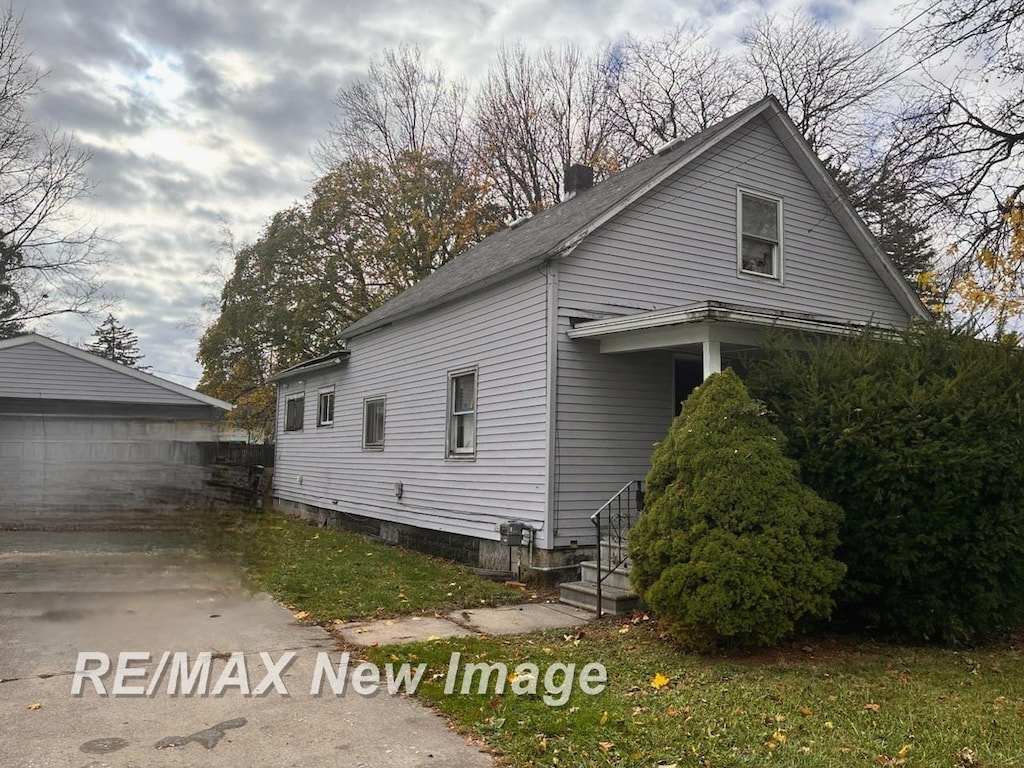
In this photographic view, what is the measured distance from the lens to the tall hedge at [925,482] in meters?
6.05

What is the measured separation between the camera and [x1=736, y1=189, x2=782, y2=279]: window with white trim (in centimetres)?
1190

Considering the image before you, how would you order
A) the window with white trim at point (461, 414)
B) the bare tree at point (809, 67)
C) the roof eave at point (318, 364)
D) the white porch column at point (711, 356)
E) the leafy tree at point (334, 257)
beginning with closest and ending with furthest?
1. the white porch column at point (711, 356)
2. the window with white trim at point (461, 414)
3. the roof eave at point (318, 364)
4. the bare tree at point (809, 67)
5. the leafy tree at point (334, 257)

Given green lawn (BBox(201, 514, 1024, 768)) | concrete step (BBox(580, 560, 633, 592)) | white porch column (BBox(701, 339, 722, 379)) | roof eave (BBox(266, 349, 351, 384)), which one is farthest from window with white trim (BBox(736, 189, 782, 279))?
roof eave (BBox(266, 349, 351, 384))

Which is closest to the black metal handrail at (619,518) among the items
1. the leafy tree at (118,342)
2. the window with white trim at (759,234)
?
the window with white trim at (759,234)

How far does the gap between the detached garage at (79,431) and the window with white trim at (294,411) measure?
5.79 feet

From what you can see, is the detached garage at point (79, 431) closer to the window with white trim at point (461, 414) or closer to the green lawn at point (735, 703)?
the window with white trim at point (461, 414)

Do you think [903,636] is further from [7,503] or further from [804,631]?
[7,503]

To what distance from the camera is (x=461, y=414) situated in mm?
11578

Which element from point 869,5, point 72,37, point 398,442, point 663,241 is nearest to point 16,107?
point 72,37

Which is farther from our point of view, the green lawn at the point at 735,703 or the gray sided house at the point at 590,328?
the gray sided house at the point at 590,328

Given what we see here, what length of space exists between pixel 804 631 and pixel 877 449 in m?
1.64

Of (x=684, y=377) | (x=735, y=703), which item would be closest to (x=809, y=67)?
(x=684, y=377)

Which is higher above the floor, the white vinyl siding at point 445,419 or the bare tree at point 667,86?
the bare tree at point 667,86

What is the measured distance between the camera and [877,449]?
20.4 feet
